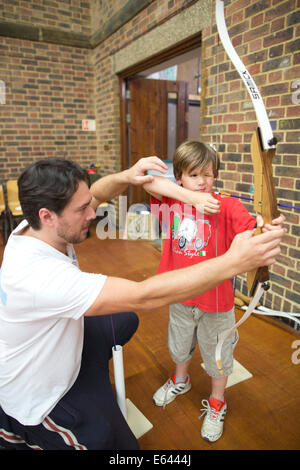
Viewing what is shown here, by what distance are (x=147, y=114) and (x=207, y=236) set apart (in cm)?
346

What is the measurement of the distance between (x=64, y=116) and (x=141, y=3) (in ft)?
7.19

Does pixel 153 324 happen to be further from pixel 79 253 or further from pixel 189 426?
pixel 79 253

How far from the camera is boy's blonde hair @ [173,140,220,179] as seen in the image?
3.90ft

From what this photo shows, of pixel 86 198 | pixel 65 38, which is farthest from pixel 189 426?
pixel 65 38

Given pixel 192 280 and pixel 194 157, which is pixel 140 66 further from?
pixel 192 280

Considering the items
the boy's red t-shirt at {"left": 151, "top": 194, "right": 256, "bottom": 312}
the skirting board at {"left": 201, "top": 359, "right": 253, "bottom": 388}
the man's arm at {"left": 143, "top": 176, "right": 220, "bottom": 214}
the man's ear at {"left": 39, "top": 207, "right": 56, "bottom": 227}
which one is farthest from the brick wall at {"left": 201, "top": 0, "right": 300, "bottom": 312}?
the man's ear at {"left": 39, "top": 207, "right": 56, "bottom": 227}

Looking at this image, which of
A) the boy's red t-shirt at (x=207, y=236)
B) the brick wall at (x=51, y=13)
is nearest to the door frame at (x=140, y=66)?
the brick wall at (x=51, y=13)

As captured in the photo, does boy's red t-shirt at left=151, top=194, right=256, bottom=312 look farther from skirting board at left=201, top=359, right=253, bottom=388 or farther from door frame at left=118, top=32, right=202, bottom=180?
door frame at left=118, top=32, right=202, bottom=180

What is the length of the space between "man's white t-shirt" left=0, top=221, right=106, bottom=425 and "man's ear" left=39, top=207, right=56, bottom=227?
0.23ft

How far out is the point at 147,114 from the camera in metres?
4.26

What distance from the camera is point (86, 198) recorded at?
1.08 metres

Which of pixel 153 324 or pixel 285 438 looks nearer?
pixel 285 438

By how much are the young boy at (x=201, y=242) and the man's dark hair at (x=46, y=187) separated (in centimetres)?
38

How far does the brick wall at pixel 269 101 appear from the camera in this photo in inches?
72.3
